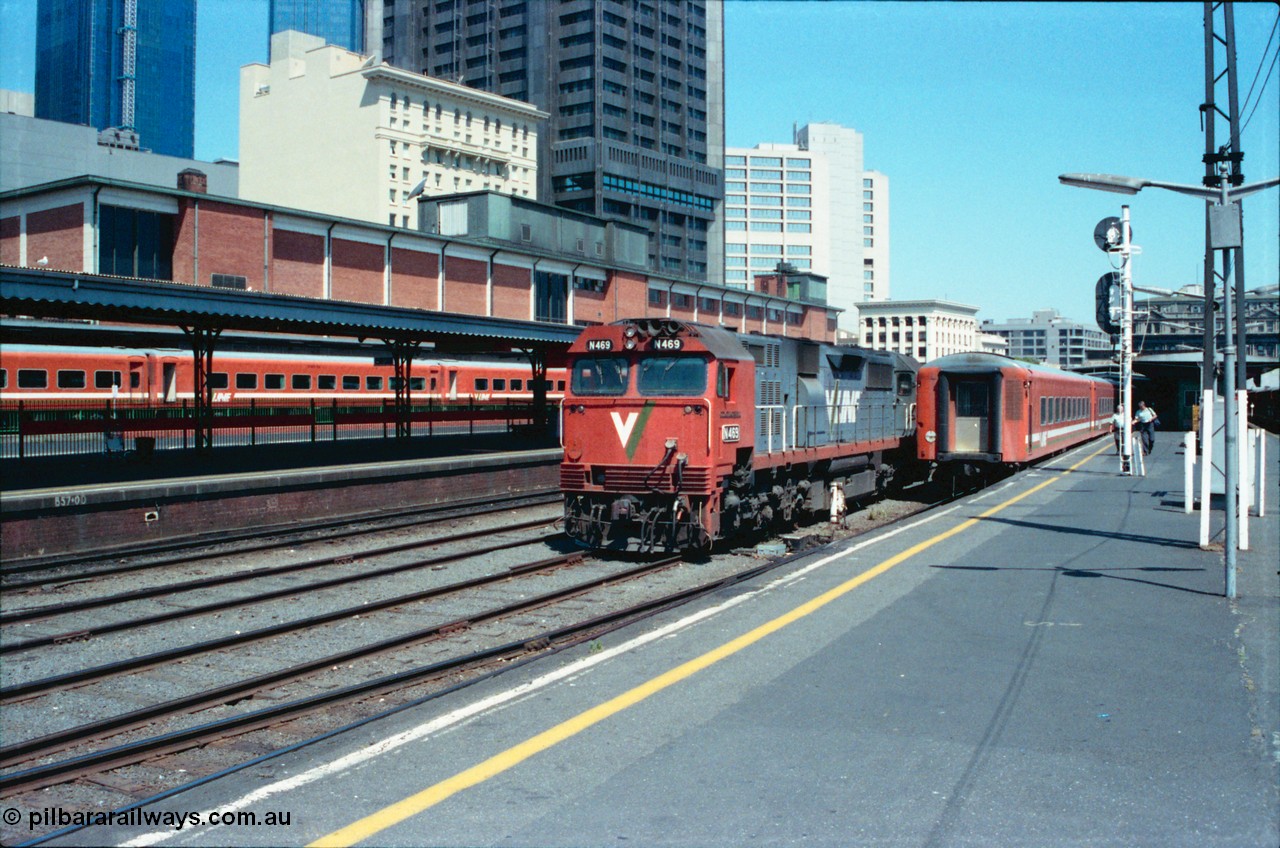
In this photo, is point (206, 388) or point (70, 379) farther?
point (70, 379)

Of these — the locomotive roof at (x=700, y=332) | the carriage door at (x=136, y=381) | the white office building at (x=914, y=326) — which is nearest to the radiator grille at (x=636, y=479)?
the locomotive roof at (x=700, y=332)

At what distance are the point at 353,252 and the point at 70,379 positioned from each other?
1288 cm

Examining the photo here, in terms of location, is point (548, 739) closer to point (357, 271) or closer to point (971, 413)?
point (971, 413)

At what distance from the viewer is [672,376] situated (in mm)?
14703

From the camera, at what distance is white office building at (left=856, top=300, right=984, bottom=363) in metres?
136

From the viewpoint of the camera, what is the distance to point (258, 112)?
86375 millimetres

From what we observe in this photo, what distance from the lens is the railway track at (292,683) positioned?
7.39m

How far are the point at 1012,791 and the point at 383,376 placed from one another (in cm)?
4137

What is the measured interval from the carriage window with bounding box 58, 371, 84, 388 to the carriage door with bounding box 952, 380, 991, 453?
97.0ft

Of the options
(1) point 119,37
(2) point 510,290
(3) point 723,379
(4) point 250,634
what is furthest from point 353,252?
(4) point 250,634

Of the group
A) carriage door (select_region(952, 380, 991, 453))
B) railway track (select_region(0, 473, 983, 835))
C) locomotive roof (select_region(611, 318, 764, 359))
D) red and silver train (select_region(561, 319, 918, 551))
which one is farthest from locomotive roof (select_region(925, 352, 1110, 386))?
railway track (select_region(0, 473, 983, 835))

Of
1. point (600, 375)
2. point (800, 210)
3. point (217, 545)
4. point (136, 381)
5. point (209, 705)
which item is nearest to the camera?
point (209, 705)

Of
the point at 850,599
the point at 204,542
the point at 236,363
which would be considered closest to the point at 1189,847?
the point at 850,599

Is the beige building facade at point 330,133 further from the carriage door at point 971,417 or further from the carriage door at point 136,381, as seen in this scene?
the carriage door at point 971,417
